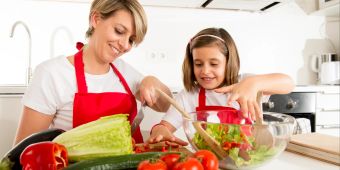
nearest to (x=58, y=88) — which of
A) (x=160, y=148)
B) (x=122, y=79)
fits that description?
(x=122, y=79)

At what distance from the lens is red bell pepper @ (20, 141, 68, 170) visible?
641 millimetres

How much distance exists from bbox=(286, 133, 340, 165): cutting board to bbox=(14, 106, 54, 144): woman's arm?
0.80 m

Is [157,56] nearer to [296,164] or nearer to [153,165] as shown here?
[296,164]

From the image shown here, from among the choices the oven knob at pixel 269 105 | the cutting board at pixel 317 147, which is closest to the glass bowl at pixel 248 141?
the cutting board at pixel 317 147

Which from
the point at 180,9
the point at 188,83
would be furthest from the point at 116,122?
the point at 180,9

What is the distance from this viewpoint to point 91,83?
1242 mm

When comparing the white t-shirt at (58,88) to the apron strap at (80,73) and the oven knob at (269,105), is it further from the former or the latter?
the oven knob at (269,105)

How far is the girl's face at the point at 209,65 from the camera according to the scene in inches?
51.3

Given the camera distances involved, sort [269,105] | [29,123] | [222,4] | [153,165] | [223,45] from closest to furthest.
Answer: [153,165] → [29,123] → [223,45] → [269,105] → [222,4]

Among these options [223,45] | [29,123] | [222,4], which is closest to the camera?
[29,123]

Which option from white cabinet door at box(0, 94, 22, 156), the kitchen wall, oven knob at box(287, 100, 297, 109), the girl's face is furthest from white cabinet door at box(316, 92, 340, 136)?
white cabinet door at box(0, 94, 22, 156)

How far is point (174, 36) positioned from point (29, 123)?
1644mm

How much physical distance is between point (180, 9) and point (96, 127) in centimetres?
205

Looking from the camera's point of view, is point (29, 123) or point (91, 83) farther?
point (91, 83)
